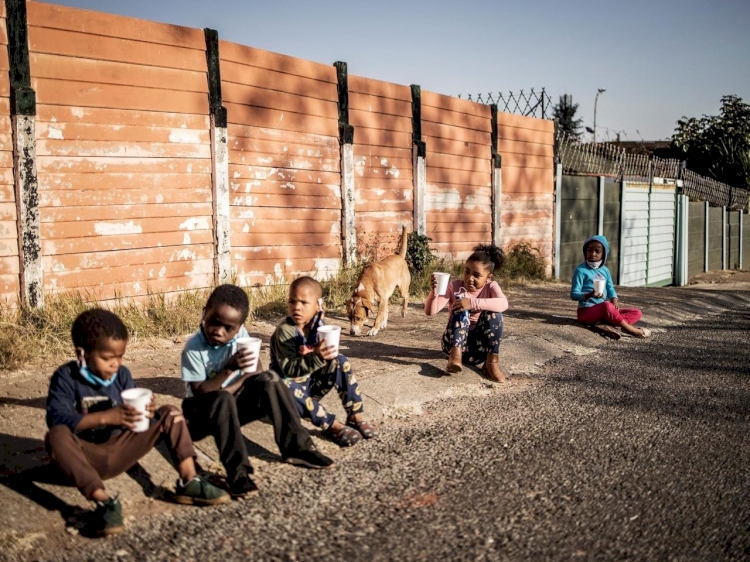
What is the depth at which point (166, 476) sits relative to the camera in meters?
3.46

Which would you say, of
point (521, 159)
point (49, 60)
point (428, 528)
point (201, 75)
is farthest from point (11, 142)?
point (521, 159)

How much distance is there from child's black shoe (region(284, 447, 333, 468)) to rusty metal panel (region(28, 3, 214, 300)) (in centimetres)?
388

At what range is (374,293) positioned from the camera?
288 inches

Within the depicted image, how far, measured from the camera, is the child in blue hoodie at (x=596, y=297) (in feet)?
25.3

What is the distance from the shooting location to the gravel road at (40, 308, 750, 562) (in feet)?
9.25

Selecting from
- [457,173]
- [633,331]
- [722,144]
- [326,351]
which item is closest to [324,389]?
[326,351]

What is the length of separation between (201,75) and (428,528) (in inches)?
238

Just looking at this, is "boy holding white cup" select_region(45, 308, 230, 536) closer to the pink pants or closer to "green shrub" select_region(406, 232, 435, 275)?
the pink pants

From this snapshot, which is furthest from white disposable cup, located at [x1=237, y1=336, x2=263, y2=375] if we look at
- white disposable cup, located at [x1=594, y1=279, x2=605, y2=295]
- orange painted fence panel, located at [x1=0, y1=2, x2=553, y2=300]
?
white disposable cup, located at [x1=594, y1=279, x2=605, y2=295]

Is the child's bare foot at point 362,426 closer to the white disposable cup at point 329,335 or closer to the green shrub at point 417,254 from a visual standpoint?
the white disposable cup at point 329,335

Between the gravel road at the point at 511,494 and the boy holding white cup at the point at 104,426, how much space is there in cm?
13

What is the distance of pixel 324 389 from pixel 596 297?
4.49m

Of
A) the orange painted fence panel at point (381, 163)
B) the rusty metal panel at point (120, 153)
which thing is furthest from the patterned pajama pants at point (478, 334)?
the orange painted fence panel at point (381, 163)

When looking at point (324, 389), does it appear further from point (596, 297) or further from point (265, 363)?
point (596, 297)
